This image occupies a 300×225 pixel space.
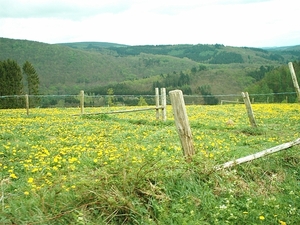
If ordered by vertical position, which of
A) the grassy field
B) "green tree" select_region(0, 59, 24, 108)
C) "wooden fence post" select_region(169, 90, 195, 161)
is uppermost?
"green tree" select_region(0, 59, 24, 108)

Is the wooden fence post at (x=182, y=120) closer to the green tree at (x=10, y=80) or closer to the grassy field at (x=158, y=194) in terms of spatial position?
the grassy field at (x=158, y=194)

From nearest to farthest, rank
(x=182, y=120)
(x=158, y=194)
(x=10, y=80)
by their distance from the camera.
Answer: (x=158, y=194)
(x=182, y=120)
(x=10, y=80)

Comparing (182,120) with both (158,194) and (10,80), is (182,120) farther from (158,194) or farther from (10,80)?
(10,80)

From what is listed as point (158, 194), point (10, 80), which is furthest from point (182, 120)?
point (10, 80)

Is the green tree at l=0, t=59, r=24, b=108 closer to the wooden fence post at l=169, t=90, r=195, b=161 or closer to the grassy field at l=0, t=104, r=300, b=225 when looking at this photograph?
the wooden fence post at l=169, t=90, r=195, b=161

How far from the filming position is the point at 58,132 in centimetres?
1334

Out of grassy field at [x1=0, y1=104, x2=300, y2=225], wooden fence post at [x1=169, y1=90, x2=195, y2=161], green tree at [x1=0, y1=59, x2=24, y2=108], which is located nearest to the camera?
grassy field at [x1=0, y1=104, x2=300, y2=225]

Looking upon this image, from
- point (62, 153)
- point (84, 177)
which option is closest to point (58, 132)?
point (62, 153)

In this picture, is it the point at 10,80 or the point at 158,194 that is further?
the point at 10,80

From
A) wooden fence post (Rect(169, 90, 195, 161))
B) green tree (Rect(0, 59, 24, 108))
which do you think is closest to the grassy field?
wooden fence post (Rect(169, 90, 195, 161))

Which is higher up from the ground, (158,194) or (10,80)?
(10,80)

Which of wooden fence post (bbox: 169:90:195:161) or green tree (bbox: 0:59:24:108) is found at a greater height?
green tree (bbox: 0:59:24:108)

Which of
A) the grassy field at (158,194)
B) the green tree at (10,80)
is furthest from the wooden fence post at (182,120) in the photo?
the green tree at (10,80)

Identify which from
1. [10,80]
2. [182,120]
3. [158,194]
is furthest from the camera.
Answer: [10,80]
